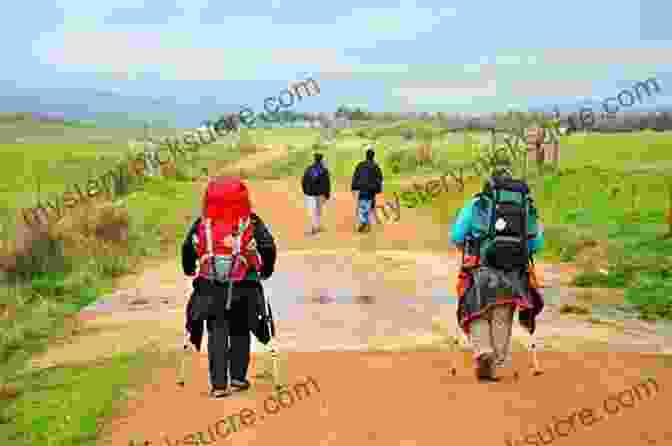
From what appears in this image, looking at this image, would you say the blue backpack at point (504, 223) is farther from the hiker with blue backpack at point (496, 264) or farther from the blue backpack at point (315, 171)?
the blue backpack at point (315, 171)

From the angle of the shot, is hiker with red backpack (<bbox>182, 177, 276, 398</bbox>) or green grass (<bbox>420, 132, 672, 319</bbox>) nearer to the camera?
hiker with red backpack (<bbox>182, 177, 276, 398</bbox>)

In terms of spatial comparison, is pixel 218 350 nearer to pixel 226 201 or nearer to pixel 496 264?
pixel 226 201

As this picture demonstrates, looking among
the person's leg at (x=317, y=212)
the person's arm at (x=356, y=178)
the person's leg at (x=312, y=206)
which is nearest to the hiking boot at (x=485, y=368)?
the person's arm at (x=356, y=178)

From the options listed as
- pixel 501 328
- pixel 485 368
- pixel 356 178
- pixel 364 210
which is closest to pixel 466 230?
pixel 501 328

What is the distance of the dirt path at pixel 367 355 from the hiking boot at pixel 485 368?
136 millimetres

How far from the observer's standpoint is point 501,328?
991cm

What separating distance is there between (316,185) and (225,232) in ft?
46.8

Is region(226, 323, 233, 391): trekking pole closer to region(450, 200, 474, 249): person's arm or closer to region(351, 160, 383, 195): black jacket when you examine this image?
region(450, 200, 474, 249): person's arm

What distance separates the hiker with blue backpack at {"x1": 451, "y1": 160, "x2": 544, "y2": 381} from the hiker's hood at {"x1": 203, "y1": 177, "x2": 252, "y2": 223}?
77.0 inches

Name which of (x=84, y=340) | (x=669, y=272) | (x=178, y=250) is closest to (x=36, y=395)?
(x=84, y=340)

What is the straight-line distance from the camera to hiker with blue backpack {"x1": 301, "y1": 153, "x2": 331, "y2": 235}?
2328 cm

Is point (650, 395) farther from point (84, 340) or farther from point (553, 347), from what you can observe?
point (84, 340)

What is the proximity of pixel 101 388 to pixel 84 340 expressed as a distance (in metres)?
3.24

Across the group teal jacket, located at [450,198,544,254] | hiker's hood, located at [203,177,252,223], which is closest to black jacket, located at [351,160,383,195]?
teal jacket, located at [450,198,544,254]
